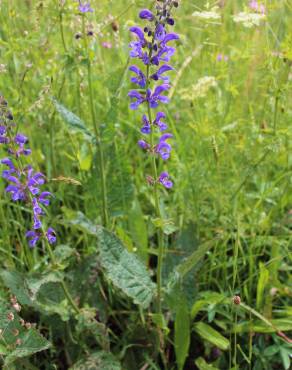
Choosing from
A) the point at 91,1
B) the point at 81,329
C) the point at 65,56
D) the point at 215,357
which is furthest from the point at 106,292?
the point at 91,1

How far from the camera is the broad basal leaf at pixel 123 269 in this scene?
202cm

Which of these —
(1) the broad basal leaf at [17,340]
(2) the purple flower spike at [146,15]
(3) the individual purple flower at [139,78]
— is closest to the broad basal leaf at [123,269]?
(1) the broad basal leaf at [17,340]

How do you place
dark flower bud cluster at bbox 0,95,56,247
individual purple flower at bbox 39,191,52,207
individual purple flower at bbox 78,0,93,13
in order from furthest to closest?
individual purple flower at bbox 78,0,93,13, individual purple flower at bbox 39,191,52,207, dark flower bud cluster at bbox 0,95,56,247

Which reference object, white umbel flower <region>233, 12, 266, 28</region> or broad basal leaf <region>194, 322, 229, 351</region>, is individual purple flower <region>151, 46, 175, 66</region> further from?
broad basal leaf <region>194, 322, 229, 351</region>

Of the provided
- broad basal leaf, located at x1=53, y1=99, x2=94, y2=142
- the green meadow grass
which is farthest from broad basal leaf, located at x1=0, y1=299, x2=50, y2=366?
broad basal leaf, located at x1=53, y1=99, x2=94, y2=142

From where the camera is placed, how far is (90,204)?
2.63 meters

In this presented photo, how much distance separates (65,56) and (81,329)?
1.21 metres

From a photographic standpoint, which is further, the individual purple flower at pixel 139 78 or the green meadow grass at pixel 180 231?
the green meadow grass at pixel 180 231

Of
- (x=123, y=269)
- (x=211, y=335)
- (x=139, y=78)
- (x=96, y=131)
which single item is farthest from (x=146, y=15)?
(x=211, y=335)

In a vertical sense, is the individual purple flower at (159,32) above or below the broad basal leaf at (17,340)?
above

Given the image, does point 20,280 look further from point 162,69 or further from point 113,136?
point 162,69

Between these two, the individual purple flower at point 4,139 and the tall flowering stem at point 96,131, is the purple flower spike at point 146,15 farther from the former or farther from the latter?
the individual purple flower at point 4,139

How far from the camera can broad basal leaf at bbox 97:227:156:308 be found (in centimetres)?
202

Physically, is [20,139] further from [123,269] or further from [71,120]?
[123,269]
